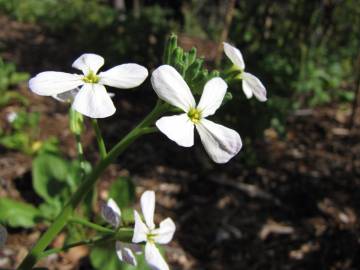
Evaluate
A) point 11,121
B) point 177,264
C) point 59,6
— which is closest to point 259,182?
point 177,264

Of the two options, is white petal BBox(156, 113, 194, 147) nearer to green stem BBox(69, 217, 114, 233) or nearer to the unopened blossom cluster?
the unopened blossom cluster

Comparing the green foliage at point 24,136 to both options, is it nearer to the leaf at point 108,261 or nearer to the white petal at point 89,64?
the leaf at point 108,261

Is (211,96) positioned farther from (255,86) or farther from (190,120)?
(255,86)

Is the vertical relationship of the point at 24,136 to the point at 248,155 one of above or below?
above

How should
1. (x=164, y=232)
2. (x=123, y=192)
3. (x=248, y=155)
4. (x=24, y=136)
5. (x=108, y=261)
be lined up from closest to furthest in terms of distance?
(x=164, y=232), (x=108, y=261), (x=123, y=192), (x=24, y=136), (x=248, y=155)

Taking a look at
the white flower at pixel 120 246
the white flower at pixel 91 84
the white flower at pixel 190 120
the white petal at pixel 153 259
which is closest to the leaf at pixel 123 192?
the white flower at pixel 120 246

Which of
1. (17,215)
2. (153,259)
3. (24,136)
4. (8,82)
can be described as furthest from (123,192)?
(8,82)
